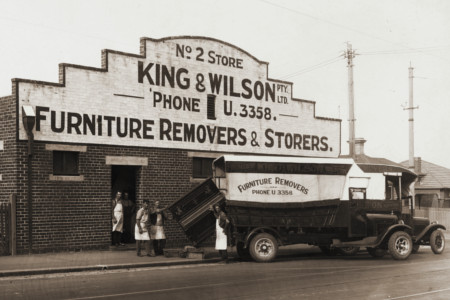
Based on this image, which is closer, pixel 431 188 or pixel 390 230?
pixel 390 230

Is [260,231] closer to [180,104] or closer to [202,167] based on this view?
[202,167]

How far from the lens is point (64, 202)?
62.5 feet

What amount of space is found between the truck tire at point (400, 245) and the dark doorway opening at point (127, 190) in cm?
837

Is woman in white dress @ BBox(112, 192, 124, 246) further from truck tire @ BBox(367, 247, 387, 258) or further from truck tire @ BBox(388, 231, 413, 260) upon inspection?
truck tire @ BBox(388, 231, 413, 260)

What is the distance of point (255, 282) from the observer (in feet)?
42.4

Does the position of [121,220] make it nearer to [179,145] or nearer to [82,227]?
[82,227]

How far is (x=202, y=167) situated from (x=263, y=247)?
19.8 feet

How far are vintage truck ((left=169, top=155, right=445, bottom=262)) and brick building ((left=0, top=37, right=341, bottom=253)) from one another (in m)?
3.49

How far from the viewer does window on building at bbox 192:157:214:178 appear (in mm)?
22772

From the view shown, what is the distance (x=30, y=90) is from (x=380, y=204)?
10.8 m

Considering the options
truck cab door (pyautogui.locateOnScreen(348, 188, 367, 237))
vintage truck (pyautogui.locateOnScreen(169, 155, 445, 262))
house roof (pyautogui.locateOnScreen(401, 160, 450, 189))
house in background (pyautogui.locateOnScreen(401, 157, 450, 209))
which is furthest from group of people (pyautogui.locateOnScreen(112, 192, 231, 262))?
house roof (pyautogui.locateOnScreen(401, 160, 450, 189))

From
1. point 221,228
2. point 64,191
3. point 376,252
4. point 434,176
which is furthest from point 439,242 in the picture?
point 434,176

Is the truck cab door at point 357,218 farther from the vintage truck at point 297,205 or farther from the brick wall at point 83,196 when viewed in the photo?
the brick wall at point 83,196

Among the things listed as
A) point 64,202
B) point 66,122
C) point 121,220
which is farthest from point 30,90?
point 121,220
